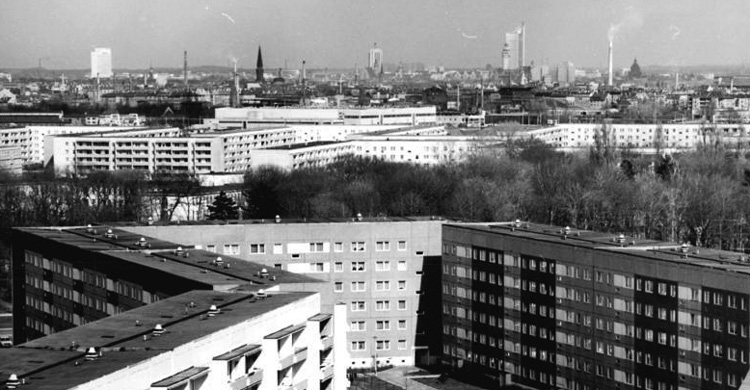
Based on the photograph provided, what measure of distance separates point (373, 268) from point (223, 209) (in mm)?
8915

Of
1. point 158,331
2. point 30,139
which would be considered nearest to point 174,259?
point 158,331

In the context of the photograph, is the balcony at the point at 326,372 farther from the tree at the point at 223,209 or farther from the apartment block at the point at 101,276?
the tree at the point at 223,209

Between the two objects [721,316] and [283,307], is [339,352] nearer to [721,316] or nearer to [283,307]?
[283,307]

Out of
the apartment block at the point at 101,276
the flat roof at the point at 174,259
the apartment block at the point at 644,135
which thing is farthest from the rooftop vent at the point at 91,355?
the apartment block at the point at 644,135

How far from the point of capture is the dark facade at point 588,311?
510 inches

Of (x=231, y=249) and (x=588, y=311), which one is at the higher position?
(x=231, y=249)

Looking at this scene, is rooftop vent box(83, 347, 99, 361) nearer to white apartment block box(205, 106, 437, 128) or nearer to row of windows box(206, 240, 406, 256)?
row of windows box(206, 240, 406, 256)

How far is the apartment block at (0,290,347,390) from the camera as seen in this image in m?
7.35

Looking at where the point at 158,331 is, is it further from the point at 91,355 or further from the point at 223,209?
the point at 223,209

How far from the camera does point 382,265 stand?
648 inches

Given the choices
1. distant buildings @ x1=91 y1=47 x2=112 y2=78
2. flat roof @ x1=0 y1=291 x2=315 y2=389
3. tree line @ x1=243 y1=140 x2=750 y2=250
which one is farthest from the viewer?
distant buildings @ x1=91 y1=47 x2=112 y2=78

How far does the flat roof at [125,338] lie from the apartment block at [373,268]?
644cm

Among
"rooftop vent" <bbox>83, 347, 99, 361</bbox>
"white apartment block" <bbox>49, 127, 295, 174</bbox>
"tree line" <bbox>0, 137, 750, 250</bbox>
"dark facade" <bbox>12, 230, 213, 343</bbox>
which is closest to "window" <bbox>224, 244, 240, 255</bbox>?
"dark facade" <bbox>12, 230, 213, 343</bbox>

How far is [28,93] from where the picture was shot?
7638cm
